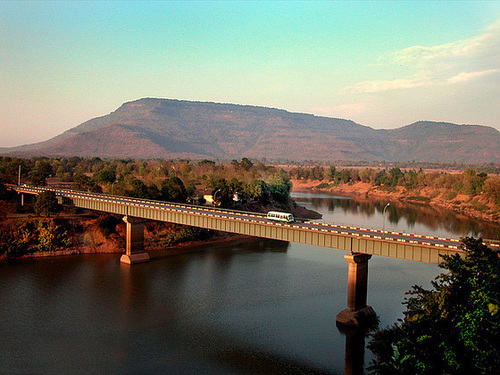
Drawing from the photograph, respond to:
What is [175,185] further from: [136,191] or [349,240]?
[349,240]

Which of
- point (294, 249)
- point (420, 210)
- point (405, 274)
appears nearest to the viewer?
point (405, 274)

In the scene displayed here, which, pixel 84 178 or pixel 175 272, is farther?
pixel 84 178

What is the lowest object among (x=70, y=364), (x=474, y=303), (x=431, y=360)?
(x=70, y=364)

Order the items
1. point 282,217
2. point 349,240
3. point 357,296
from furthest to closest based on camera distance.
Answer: point 282,217 < point 349,240 < point 357,296

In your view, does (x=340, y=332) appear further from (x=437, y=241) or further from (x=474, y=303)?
(x=474, y=303)

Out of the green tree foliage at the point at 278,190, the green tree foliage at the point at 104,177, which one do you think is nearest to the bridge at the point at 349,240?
the green tree foliage at the point at 278,190

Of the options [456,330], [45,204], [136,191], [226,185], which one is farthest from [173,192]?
[456,330]

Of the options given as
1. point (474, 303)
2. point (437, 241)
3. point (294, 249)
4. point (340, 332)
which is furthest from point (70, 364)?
point (294, 249)
